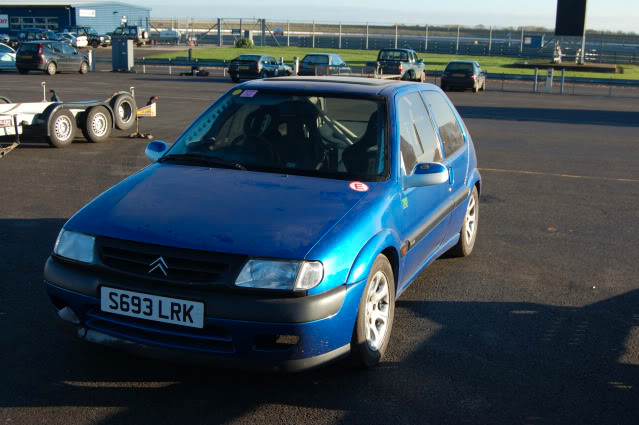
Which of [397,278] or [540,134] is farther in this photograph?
[540,134]

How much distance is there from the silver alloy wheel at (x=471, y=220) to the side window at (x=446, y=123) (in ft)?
2.02

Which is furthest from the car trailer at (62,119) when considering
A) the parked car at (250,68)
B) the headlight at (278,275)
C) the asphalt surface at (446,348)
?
the parked car at (250,68)

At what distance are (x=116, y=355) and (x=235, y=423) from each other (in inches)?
43.3

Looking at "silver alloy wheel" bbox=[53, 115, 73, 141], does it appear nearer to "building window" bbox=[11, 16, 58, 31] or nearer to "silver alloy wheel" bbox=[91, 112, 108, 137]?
"silver alloy wheel" bbox=[91, 112, 108, 137]

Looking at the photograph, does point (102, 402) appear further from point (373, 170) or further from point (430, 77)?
point (430, 77)

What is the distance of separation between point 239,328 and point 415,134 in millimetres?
2280

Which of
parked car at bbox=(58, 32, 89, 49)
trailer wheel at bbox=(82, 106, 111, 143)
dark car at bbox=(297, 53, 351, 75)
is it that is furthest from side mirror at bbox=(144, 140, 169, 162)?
parked car at bbox=(58, 32, 89, 49)

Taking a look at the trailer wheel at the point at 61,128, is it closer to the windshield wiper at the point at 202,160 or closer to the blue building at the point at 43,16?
the windshield wiper at the point at 202,160

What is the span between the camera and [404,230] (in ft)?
16.1

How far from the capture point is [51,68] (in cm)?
3509

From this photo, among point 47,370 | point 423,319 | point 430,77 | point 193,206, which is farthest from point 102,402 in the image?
point 430,77

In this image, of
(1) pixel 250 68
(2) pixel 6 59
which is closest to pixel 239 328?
(1) pixel 250 68

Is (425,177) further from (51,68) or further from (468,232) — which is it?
(51,68)

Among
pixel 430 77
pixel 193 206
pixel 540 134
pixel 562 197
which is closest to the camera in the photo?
pixel 193 206
